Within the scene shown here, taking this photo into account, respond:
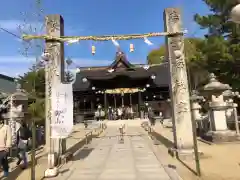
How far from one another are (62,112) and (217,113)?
356 inches

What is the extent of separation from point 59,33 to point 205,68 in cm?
1810

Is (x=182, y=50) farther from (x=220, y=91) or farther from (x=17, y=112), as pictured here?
(x=17, y=112)

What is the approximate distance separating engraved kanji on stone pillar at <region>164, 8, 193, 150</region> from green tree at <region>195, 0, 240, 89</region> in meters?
14.0

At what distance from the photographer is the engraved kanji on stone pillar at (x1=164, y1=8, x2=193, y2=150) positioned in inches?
391

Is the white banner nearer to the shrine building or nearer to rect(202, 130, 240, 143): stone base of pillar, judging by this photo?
rect(202, 130, 240, 143): stone base of pillar

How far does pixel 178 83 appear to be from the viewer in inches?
398

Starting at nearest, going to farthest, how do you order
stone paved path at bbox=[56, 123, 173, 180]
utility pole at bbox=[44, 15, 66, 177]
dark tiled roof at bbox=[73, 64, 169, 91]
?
stone paved path at bbox=[56, 123, 173, 180]
utility pole at bbox=[44, 15, 66, 177]
dark tiled roof at bbox=[73, 64, 169, 91]

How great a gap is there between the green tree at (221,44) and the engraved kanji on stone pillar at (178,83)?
13978 mm

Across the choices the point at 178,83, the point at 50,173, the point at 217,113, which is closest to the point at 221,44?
the point at 217,113

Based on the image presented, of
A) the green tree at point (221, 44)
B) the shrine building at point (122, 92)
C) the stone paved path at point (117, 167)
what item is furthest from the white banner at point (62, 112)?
the shrine building at point (122, 92)

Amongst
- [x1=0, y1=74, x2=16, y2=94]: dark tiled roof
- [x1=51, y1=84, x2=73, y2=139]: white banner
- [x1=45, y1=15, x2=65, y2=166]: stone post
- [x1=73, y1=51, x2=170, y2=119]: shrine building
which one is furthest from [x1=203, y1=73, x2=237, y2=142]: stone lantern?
[x1=0, y1=74, x2=16, y2=94]: dark tiled roof

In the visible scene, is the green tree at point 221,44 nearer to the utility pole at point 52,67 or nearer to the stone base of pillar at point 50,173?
the utility pole at point 52,67

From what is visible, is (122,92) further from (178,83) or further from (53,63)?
(53,63)

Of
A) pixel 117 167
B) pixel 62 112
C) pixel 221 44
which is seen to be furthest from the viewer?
pixel 221 44
